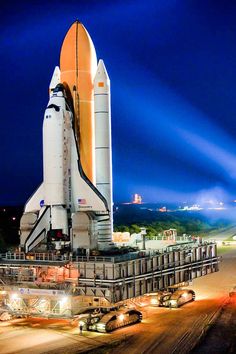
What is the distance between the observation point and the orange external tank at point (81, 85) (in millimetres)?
35094

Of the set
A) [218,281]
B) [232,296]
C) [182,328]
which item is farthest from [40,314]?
[218,281]

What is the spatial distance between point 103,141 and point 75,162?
2598mm

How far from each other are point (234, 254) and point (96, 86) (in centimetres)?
3435

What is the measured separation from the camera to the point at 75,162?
33.7 meters

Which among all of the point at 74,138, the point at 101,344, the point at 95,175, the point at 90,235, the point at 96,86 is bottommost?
the point at 101,344

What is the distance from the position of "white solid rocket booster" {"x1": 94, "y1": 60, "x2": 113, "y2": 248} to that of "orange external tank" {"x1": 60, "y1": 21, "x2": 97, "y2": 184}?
509 millimetres

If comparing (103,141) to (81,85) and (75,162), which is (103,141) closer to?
(75,162)

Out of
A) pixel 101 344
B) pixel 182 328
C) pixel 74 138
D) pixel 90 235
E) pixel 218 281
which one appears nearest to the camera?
pixel 101 344

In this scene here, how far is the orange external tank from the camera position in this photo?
35.1 m

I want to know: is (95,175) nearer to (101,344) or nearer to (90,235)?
(90,235)

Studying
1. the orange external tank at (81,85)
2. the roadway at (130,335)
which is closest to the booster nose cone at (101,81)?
the orange external tank at (81,85)

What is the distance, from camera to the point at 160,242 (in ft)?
130

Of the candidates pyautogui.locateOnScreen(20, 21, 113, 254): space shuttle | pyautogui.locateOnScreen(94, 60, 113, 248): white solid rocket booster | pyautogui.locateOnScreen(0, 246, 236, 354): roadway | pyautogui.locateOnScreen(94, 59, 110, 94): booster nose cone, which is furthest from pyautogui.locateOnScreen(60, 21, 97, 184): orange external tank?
pyautogui.locateOnScreen(0, 246, 236, 354): roadway

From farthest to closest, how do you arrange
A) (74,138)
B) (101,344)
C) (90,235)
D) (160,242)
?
(160,242), (74,138), (90,235), (101,344)
